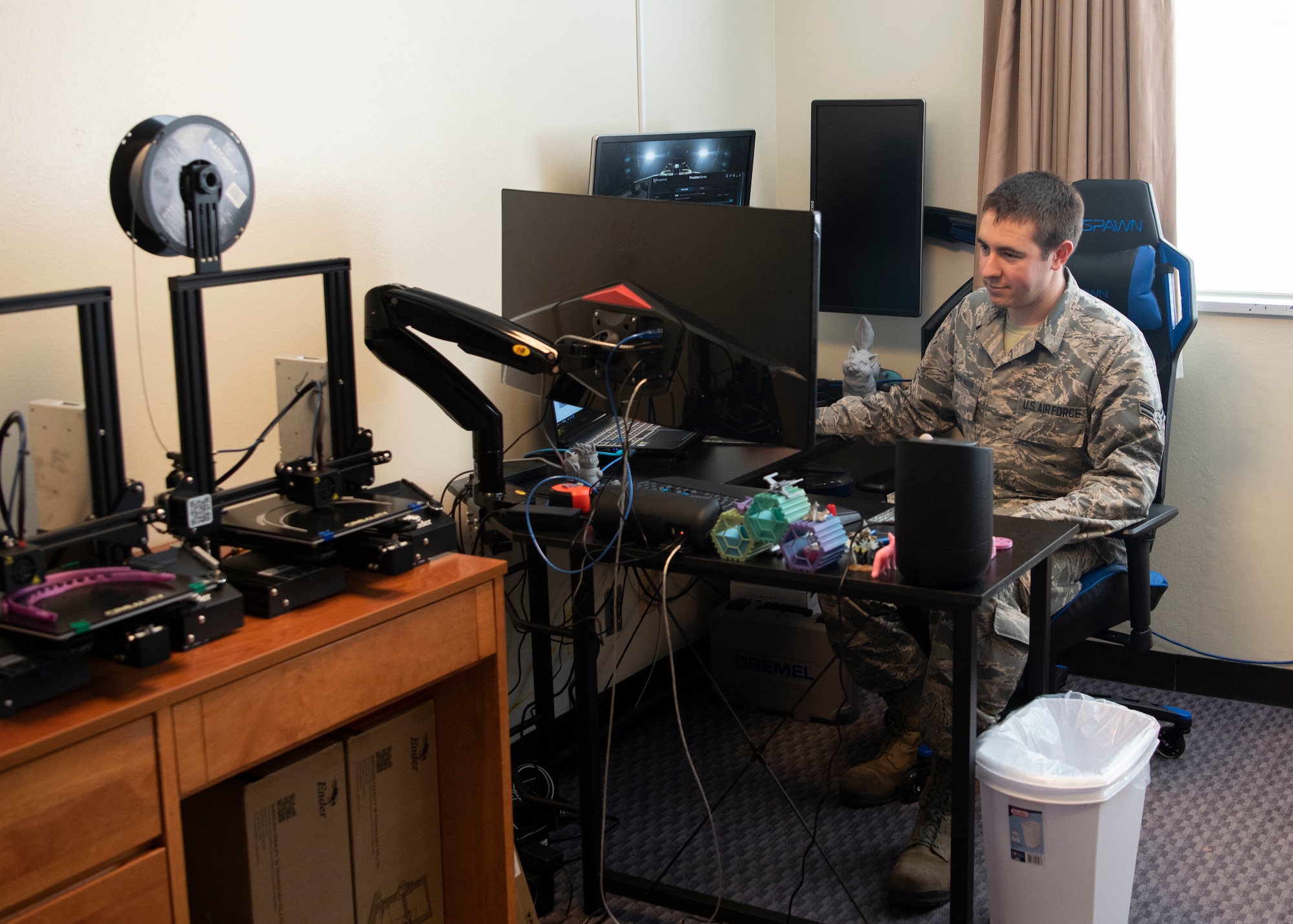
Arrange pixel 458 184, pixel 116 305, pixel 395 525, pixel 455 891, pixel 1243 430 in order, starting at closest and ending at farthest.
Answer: pixel 395 525, pixel 116 305, pixel 455 891, pixel 458 184, pixel 1243 430

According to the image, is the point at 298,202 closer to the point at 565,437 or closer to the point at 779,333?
the point at 565,437

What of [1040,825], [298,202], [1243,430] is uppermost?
[298,202]

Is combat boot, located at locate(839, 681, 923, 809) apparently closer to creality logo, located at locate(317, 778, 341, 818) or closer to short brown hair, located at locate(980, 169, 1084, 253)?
short brown hair, located at locate(980, 169, 1084, 253)

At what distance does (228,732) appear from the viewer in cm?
137

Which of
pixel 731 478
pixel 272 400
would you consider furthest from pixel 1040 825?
Answer: pixel 272 400

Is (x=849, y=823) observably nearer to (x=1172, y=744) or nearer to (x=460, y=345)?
(x=1172, y=744)

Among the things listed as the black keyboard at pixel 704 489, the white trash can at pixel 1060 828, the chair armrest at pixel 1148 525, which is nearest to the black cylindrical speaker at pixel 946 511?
the black keyboard at pixel 704 489

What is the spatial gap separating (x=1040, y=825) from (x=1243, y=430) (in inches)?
59.8

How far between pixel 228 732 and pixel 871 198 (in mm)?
2258

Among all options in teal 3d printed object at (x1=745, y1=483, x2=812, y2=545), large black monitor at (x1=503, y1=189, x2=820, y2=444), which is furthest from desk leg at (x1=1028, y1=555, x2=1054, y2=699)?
large black monitor at (x1=503, y1=189, x2=820, y2=444)

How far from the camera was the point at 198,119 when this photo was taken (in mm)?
1449

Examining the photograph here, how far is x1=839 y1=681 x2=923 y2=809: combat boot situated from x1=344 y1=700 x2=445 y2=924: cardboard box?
0.96m

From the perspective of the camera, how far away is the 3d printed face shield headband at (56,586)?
4.06ft

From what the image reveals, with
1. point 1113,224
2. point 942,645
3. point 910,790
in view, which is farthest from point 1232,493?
point 942,645
